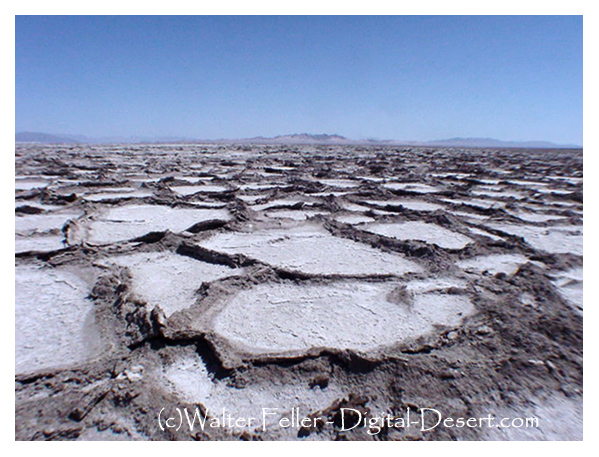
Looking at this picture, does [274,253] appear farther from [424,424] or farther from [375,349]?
[424,424]

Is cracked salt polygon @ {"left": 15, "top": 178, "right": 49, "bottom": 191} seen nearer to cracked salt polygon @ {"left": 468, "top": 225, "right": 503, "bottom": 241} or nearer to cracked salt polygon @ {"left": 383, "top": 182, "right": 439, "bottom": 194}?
cracked salt polygon @ {"left": 383, "top": 182, "right": 439, "bottom": 194}

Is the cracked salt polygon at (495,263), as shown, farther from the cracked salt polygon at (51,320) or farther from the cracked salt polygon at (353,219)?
the cracked salt polygon at (51,320)

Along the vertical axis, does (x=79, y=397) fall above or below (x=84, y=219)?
Answer: below

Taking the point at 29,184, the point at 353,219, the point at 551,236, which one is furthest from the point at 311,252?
the point at 29,184

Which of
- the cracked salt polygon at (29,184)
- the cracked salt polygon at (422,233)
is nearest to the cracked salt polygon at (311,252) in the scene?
the cracked salt polygon at (422,233)

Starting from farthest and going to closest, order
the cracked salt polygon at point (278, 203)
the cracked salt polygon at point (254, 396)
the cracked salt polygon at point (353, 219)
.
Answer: the cracked salt polygon at point (278, 203)
the cracked salt polygon at point (353, 219)
the cracked salt polygon at point (254, 396)

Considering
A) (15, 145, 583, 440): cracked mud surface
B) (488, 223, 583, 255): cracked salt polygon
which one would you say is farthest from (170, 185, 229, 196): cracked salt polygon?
(488, 223, 583, 255): cracked salt polygon

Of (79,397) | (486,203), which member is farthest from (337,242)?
(486,203)
